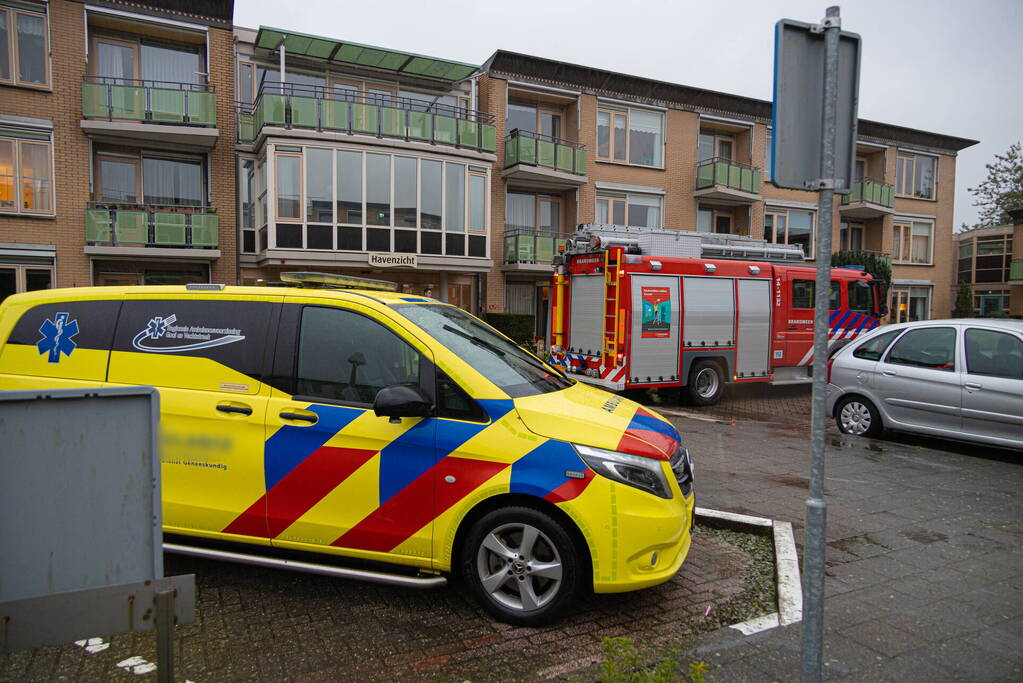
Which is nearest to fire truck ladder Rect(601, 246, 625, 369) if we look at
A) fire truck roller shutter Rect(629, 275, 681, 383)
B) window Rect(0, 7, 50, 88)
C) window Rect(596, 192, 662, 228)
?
fire truck roller shutter Rect(629, 275, 681, 383)

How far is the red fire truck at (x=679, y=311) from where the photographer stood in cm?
1163

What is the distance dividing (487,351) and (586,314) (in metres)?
8.23

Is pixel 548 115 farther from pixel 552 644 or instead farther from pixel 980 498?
pixel 552 644

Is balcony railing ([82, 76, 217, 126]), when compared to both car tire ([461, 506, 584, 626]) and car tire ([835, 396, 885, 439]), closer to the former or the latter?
car tire ([835, 396, 885, 439])

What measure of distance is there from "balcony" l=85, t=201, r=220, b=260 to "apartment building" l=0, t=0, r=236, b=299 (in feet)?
0.09

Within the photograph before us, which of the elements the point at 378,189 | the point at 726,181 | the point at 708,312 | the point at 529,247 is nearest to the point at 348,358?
the point at 708,312

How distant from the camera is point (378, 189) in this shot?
18.7 metres

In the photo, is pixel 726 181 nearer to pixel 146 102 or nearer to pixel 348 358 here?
pixel 146 102

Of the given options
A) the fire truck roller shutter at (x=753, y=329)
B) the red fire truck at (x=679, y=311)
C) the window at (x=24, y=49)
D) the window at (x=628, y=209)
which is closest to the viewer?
the red fire truck at (x=679, y=311)

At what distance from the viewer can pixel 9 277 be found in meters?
16.6

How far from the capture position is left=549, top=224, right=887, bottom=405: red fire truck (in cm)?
1163

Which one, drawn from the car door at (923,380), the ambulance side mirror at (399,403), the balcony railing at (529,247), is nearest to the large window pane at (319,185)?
the balcony railing at (529,247)

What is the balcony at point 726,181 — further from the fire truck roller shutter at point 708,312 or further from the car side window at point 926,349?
the car side window at point 926,349

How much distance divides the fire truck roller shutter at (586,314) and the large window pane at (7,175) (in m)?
14.6
